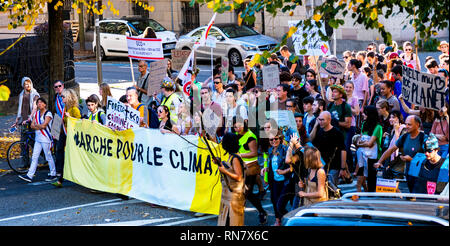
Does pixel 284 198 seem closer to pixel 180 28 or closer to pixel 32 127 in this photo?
pixel 32 127

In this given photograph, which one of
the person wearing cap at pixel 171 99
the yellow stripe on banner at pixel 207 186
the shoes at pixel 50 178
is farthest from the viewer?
the shoes at pixel 50 178

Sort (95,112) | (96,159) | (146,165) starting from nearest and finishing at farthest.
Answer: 1. (146,165)
2. (96,159)
3. (95,112)

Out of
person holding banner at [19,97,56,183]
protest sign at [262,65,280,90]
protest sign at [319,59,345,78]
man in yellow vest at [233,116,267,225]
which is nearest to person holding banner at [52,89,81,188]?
person holding banner at [19,97,56,183]

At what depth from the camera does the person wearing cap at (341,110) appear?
11.2 metres

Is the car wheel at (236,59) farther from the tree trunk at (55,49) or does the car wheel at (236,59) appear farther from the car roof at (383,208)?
the car roof at (383,208)

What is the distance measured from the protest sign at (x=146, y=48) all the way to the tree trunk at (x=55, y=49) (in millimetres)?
1768

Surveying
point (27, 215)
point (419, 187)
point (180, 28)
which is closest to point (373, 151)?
point (419, 187)

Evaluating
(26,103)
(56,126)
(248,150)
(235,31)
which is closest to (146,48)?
(26,103)

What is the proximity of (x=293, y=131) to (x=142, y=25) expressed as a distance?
22.7 metres

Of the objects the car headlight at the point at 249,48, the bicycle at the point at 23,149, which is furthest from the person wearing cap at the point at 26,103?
the car headlight at the point at 249,48

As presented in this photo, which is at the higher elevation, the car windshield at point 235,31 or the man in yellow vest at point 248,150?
the car windshield at point 235,31

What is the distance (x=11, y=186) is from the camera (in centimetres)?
1247

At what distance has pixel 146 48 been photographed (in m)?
15.0

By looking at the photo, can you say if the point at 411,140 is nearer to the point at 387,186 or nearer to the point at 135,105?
the point at 387,186
